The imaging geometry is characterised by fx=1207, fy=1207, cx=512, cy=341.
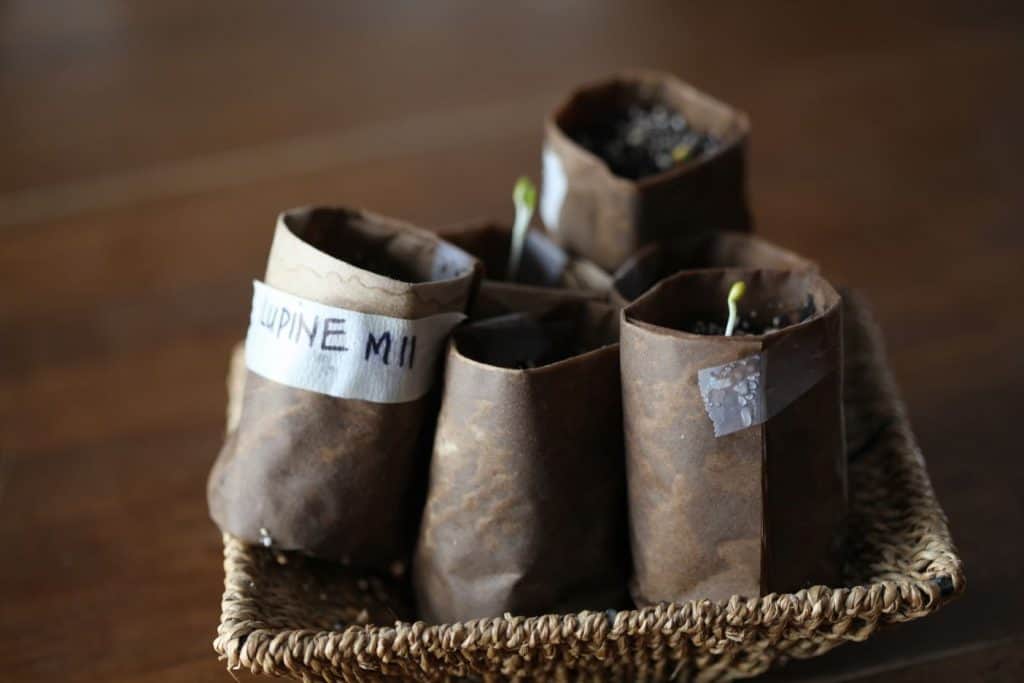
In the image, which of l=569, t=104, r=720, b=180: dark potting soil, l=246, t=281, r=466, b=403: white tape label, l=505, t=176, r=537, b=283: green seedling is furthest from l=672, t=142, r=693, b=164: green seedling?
l=246, t=281, r=466, b=403: white tape label

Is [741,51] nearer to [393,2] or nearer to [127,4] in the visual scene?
[393,2]

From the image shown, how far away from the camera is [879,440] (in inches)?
31.0

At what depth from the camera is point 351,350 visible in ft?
2.25

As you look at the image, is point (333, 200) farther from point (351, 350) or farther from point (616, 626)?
point (616, 626)

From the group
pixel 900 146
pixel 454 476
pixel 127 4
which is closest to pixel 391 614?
pixel 454 476

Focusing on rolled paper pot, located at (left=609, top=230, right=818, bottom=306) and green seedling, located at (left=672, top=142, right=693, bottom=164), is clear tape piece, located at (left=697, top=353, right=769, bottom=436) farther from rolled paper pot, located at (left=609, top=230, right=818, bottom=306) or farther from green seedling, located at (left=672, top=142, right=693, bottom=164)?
green seedling, located at (left=672, top=142, right=693, bottom=164)

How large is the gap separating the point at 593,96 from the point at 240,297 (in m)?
0.38

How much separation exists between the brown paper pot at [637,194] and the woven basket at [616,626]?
21 cm

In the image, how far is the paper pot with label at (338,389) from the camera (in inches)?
27.0

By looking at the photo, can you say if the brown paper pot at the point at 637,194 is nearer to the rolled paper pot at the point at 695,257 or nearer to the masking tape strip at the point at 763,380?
the rolled paper pot at the point at 695,257

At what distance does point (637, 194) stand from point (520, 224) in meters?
0.08

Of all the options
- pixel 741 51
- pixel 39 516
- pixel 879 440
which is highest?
pixel 741 51

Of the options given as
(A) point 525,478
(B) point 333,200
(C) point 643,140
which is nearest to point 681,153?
(C) point 643,140

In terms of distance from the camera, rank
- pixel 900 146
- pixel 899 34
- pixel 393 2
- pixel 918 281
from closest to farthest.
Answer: pixel 918 281 → pixel 900 146 → pixel 899 34 → pixel 393 2
